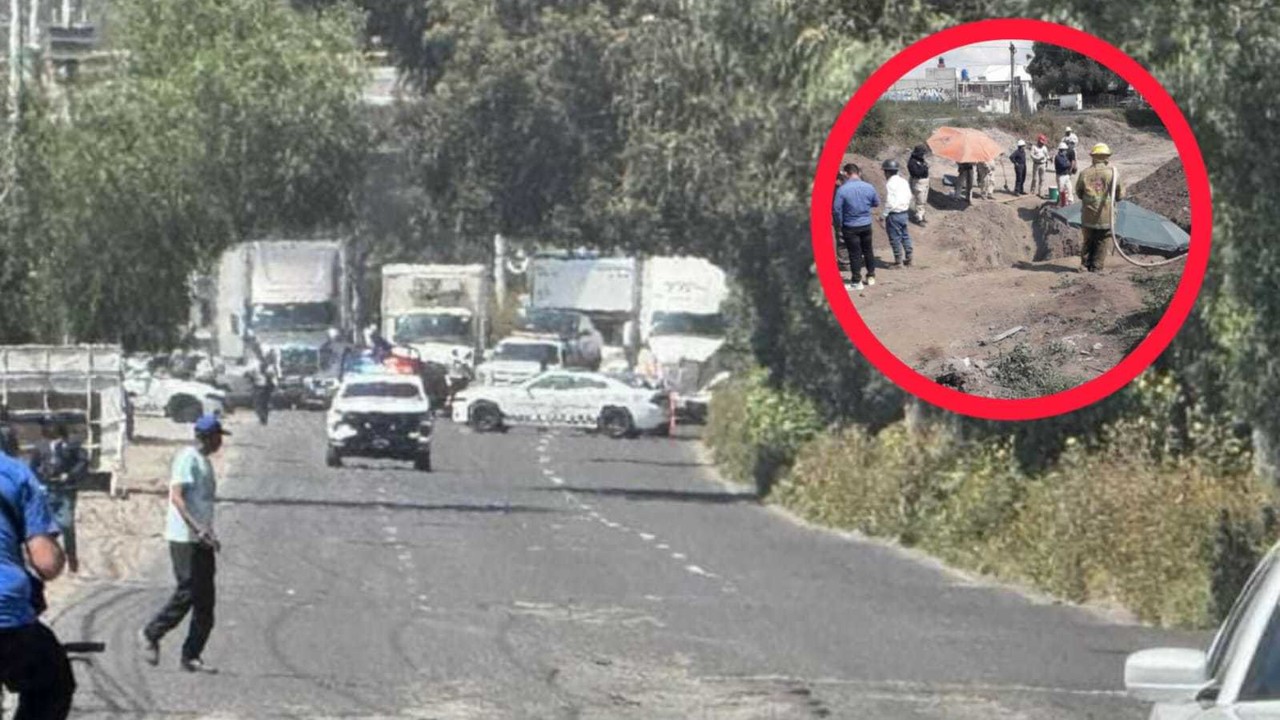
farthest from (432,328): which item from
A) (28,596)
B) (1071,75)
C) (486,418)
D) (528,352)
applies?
(1071,75)

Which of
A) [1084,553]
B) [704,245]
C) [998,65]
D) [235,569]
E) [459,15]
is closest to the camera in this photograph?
[998,65]

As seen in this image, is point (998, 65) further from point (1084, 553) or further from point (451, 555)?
point (451, 555)

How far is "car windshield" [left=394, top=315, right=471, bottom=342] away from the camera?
71375 mm

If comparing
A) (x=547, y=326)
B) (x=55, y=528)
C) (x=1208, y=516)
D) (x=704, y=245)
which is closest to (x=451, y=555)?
(x=1208, y=516)

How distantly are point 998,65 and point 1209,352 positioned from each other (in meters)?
21.6

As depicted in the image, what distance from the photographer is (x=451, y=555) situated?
34.7m

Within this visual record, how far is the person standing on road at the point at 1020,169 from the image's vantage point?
5.25m

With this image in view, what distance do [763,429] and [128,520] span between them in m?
13.7

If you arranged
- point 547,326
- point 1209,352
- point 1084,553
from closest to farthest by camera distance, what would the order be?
point 1209,352, point 1084,553, point 547,326

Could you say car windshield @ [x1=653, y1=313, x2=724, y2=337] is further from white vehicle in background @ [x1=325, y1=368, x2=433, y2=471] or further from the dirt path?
the dirt path

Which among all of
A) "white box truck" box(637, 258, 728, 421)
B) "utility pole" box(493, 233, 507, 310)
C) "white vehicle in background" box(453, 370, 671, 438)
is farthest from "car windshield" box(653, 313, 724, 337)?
"utility pole" box(493, 233, 507, 310)

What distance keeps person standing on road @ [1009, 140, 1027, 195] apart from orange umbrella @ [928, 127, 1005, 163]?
32 millimetres

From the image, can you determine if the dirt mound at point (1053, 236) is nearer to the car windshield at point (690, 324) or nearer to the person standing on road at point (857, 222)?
the person standing on road at point (857, 222)

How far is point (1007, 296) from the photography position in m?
5.16
